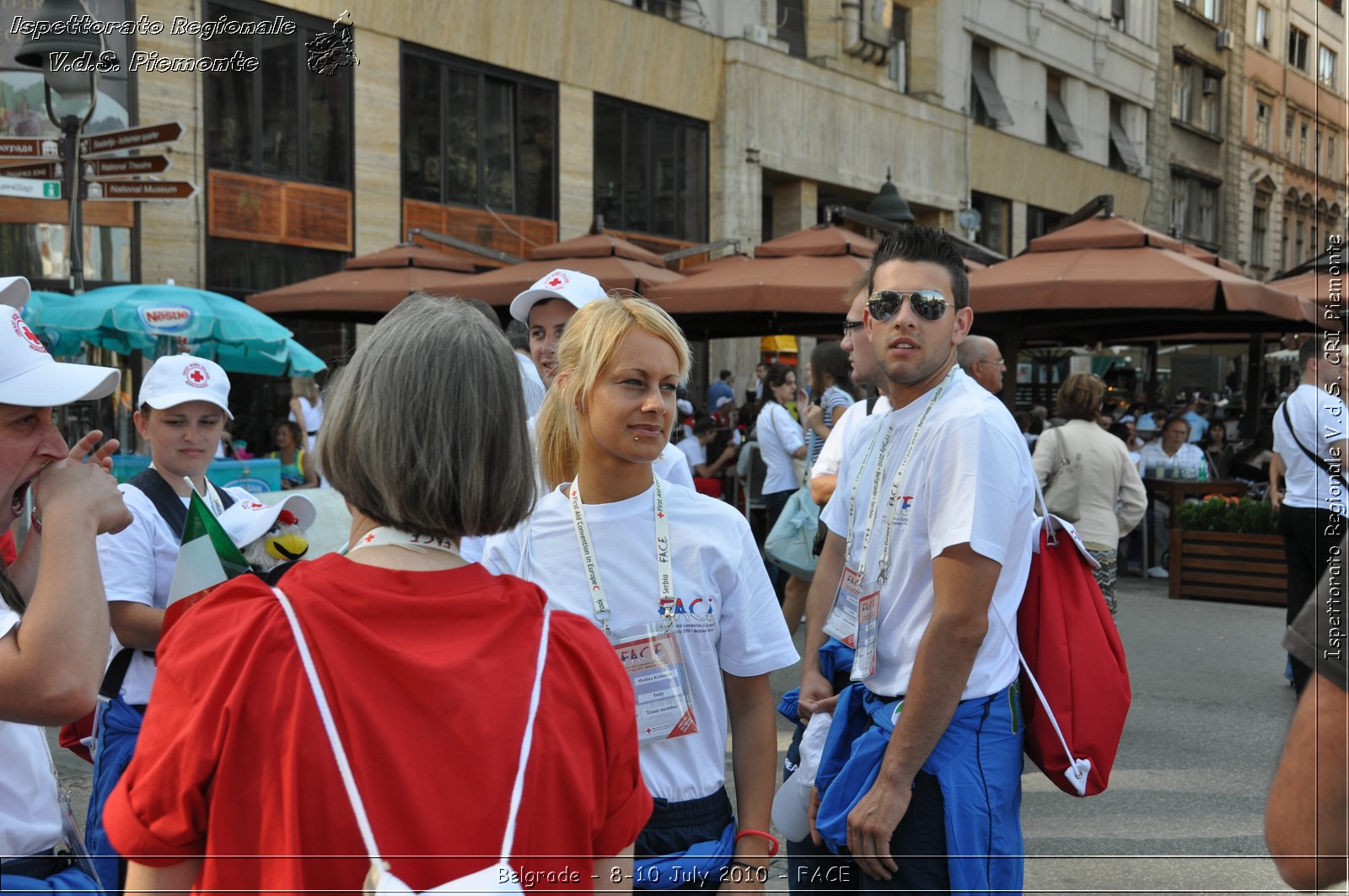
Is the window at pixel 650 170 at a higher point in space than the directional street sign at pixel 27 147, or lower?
higher

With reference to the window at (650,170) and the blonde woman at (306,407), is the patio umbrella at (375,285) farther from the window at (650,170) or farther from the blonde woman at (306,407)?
the window at (650,170)

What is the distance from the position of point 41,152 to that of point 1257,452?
12834mm

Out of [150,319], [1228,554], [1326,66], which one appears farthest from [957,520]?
[1228,554]

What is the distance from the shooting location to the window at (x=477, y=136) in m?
17.5

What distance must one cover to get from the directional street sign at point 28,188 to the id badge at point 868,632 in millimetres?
6836

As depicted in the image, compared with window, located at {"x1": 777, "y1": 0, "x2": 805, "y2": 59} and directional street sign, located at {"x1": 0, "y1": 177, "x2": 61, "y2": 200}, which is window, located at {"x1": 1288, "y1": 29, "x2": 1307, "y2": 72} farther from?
window, located at {"x1": 777, "y1": 0, "x2": 805, "y2": 59}

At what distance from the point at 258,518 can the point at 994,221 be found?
2684 cm

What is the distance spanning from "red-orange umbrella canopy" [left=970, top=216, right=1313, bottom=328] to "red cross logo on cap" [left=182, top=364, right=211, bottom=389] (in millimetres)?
6893

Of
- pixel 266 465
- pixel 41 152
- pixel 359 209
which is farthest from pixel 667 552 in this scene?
pixel 359 209

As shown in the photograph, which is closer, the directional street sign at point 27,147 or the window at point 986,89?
the directional street sign at point 27,147

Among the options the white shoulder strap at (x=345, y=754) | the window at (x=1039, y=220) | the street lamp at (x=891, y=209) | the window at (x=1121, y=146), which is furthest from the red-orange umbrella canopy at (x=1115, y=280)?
the window at (x=1039, y=220)

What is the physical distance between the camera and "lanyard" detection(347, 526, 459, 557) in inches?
60.9

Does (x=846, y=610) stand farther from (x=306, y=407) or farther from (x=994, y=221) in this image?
(x=994, y=221)

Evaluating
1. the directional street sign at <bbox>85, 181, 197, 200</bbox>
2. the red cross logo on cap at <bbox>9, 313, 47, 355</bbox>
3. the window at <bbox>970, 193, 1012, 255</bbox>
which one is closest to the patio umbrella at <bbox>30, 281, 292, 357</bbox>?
the directional street sign at <bbox>85, 181, 197, 200</bbox>
